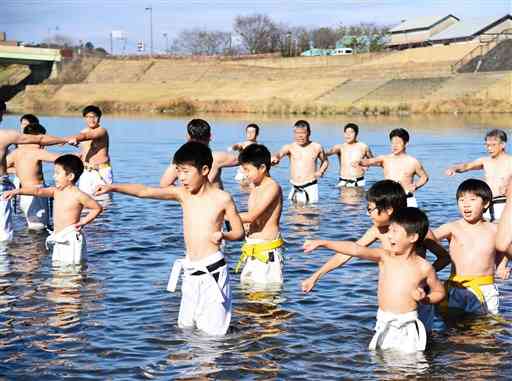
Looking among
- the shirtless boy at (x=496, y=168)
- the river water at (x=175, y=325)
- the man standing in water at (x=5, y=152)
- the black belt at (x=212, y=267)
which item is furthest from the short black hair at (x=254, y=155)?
the shirtless boy at (x=496, y=168)

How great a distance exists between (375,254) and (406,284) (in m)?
0.34

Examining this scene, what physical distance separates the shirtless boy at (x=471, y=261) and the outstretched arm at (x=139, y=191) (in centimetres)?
247

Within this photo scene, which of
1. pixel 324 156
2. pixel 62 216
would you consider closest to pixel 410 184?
pixel 324 156

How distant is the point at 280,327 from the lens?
8.52 meters

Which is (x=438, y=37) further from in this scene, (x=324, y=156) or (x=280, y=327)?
(x=280, y=327)

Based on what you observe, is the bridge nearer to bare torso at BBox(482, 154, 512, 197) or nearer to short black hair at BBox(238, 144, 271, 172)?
bare torso at BBox(482, 154, 512, 197)

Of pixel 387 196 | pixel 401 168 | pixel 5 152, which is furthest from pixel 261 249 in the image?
pixel 401 168

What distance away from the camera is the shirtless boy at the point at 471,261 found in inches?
320

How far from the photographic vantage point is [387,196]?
7332 mm

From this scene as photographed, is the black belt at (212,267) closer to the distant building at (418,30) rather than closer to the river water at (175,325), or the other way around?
the river water at (175,325)

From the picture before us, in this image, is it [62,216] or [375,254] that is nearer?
[375,254]

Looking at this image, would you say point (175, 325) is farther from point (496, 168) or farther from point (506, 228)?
point (496, 168)

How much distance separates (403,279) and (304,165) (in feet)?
32.0

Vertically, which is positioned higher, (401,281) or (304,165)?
(304,165)
